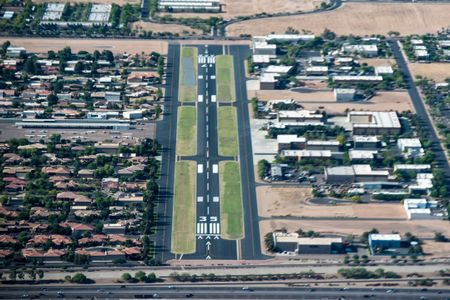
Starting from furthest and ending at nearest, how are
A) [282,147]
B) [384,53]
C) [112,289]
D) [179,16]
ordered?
[179,16] < [384,53] < [282,147] < [112,289]

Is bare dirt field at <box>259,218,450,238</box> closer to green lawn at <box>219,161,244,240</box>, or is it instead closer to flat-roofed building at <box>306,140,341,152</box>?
green lawn at <box>219,161,244,240</box>

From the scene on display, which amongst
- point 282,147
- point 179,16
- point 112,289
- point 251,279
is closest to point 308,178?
point 282,147

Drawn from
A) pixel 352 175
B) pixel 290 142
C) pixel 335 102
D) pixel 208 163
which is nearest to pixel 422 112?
pixel 335 102

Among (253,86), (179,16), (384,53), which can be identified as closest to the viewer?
(253,86)

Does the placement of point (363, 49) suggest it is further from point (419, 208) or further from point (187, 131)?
point (419, 208)

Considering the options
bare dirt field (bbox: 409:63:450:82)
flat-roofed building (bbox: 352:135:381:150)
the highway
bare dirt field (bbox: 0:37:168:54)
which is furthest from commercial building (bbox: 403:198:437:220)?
bare dirt field (bbox: 0:37:168:54)

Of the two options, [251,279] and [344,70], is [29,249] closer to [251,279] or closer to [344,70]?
[251,279]
